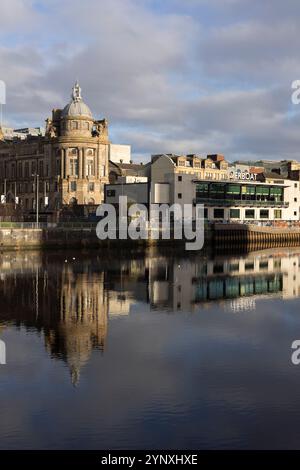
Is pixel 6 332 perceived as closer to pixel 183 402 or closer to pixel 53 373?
pixel 53 373

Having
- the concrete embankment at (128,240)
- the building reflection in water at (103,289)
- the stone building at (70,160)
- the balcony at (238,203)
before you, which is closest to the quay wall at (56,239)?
the concrete embankment at (128,240)

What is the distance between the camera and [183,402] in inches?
1005

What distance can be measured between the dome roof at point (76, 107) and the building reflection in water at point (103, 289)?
5756cm

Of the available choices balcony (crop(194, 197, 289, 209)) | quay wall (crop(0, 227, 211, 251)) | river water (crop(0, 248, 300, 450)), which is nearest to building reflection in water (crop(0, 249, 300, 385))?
river water (crop(0, 248, 300, 450))

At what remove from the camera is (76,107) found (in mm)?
145875

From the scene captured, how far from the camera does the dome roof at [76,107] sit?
145m

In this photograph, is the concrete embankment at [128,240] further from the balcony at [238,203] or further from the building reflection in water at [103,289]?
the balcony at [238,203]

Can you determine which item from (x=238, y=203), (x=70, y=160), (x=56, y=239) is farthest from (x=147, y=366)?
(x=70, y=160)

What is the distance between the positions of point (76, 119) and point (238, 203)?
42.9 m

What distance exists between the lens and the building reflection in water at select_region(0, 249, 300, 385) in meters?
39.8

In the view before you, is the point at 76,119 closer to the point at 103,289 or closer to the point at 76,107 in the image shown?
the point at 76,107

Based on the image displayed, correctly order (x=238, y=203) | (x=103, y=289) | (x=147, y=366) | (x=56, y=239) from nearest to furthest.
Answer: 1. (x=147, y=366)
2. (x=103, y=289)
3. (x=56, y=239)
4. (x=238, y=203)

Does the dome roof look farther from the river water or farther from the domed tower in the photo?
the river water
